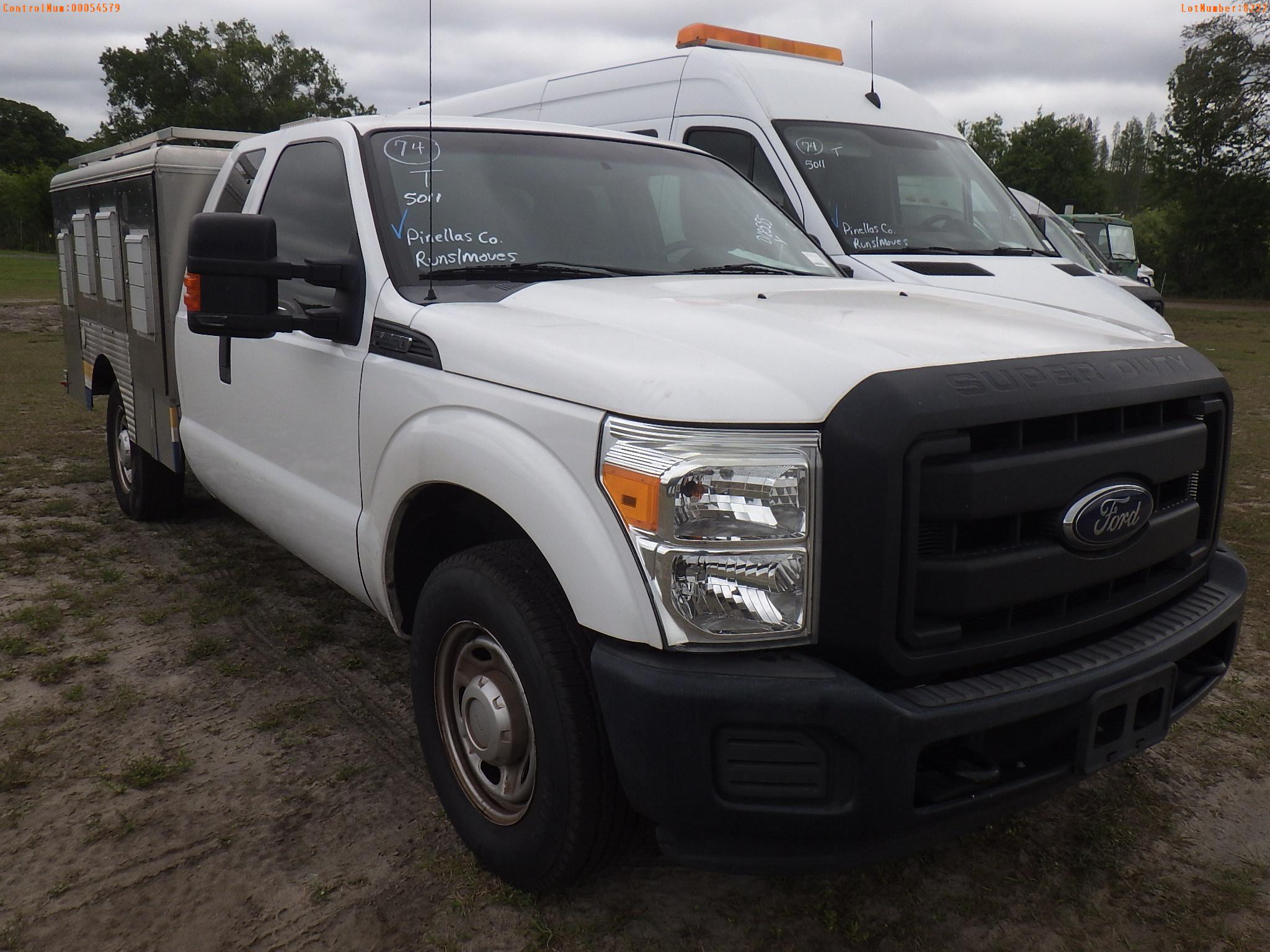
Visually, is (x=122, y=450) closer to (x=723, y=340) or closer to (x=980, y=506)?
(x=723, y=340)

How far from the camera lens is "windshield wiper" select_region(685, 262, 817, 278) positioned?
335cm

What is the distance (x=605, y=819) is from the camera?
2281 mm

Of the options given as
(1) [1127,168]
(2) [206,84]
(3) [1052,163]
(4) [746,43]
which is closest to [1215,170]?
(3) [1052,163]

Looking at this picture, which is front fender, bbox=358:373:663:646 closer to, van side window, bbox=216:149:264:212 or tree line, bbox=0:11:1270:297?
van side window, bbox=216:149:264:212

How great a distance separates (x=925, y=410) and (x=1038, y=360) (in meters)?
0.42

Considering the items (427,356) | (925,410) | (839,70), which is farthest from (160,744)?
(839,70)

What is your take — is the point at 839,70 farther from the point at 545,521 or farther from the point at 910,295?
the point at 545,521

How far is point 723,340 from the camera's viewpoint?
7.55 ft

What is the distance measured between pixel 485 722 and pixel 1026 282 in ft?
14.7

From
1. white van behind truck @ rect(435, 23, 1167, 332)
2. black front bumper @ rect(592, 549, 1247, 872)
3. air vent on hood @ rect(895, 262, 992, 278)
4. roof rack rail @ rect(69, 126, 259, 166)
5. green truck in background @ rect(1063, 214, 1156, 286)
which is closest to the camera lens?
black front bumper @ rect(592, 549, 1247, 872)

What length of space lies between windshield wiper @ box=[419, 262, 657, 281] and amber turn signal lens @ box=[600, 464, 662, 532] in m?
1.13

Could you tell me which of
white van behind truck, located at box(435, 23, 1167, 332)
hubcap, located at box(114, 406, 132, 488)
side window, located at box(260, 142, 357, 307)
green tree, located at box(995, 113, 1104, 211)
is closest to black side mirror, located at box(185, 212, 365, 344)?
side window, located at box(260, 142, 357, 307)

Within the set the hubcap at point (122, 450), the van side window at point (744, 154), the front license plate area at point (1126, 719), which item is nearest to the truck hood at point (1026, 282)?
the van side window at point (744, 154)

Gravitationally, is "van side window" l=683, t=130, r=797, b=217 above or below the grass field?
above
